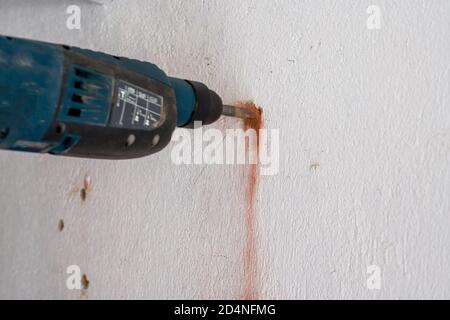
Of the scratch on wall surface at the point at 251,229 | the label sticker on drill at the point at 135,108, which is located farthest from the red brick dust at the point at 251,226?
the label sticker on drill at the point at 135,108

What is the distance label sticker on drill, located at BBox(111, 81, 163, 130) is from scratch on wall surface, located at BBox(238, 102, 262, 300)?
0.15 m

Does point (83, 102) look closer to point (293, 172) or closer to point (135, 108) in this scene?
point (135, 108)

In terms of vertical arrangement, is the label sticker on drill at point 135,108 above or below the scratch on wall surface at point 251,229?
above

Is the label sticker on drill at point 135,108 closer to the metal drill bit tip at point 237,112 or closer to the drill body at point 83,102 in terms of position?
the drill body at point 83,102

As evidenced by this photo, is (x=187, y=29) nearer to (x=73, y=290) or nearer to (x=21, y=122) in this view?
(x=21, y=122)

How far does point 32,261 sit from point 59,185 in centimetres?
18

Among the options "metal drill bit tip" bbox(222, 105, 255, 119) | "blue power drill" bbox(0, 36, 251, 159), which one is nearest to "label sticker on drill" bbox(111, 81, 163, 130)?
"blue power drill" bbox(0, 36, 251, 159)

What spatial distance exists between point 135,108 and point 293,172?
0.67 feet

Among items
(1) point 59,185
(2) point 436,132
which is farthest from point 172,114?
(1) point 59,185

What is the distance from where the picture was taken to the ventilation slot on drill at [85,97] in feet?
1.57

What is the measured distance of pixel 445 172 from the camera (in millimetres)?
477

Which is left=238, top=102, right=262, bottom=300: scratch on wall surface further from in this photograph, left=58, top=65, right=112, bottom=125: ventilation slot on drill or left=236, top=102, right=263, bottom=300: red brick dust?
left=58, top=65, right=112, bottom=125: ventilation slot on drill

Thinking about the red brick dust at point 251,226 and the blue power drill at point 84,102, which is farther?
the red brick dust at point 251,226

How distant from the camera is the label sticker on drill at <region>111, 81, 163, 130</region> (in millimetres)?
517
